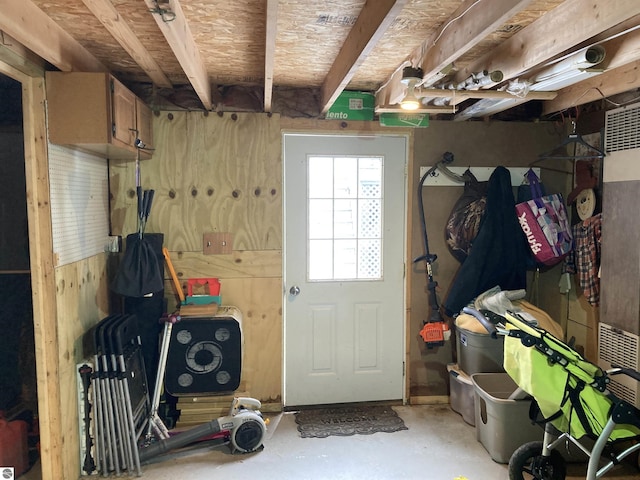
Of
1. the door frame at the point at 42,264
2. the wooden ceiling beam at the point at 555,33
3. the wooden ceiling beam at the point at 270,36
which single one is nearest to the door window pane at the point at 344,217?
the wooden ceiling beam at the point at 270,36

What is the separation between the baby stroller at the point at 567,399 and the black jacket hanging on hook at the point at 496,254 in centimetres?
101

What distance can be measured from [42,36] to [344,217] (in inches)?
87.3

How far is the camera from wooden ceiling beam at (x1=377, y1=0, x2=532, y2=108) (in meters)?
1.69

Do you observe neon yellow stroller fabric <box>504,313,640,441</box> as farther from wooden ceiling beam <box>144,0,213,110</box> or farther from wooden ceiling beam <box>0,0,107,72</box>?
wooden ceiling beam <box>0,0,107,72</box>

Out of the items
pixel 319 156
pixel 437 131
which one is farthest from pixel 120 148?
pixel 437 131

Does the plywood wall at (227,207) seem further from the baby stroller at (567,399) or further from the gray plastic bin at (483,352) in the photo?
the baby stroller at (567,399)

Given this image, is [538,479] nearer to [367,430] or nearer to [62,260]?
[367,430]

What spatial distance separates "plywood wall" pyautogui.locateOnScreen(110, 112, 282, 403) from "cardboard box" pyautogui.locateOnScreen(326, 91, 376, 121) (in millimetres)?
459

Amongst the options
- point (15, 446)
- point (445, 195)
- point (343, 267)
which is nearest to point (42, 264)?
point (15, 446)

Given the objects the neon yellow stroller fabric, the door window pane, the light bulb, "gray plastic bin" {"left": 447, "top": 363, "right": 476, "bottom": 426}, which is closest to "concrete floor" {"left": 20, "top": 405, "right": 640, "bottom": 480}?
"gray plastic bin" {"left": 447, "top": 363, "right": 476, "bottom": 426}

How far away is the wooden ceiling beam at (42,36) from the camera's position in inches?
72.3

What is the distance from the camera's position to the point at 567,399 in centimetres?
218

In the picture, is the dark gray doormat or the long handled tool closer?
the dark gray doormat

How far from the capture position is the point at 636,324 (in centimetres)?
279
